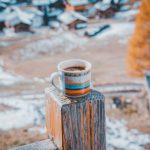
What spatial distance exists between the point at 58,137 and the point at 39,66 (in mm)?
13516

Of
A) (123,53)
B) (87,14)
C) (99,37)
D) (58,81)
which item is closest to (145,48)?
(87,14)

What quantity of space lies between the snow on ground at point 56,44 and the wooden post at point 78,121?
14917mm

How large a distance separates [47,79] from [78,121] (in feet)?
38.6

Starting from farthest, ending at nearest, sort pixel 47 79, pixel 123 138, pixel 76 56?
pixel 76 56 < pixel 47 79 < pixel 123 138

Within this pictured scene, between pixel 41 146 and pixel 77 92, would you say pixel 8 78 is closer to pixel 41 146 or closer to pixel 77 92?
pixel 41 146

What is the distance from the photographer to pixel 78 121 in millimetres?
2275

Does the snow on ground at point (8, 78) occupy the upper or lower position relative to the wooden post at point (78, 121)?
lower

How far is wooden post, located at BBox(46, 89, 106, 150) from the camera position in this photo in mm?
2232

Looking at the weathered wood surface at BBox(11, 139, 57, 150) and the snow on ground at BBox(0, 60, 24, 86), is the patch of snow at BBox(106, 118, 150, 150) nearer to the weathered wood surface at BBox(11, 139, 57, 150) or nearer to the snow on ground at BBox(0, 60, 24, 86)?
the weathered wood surface at BBox(11, 139, 57, 150)

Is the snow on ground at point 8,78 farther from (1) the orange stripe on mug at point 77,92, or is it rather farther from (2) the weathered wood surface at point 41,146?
(1) the orange stripe on mug at point 77,92

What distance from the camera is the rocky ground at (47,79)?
859 cm

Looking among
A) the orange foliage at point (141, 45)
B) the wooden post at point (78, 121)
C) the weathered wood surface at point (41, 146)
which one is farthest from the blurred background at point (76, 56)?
the wooden post at point (78, 121)

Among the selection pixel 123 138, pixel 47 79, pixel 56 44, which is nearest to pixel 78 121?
pixel 123 138

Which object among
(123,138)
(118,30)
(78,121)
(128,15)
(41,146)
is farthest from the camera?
(118,30)
